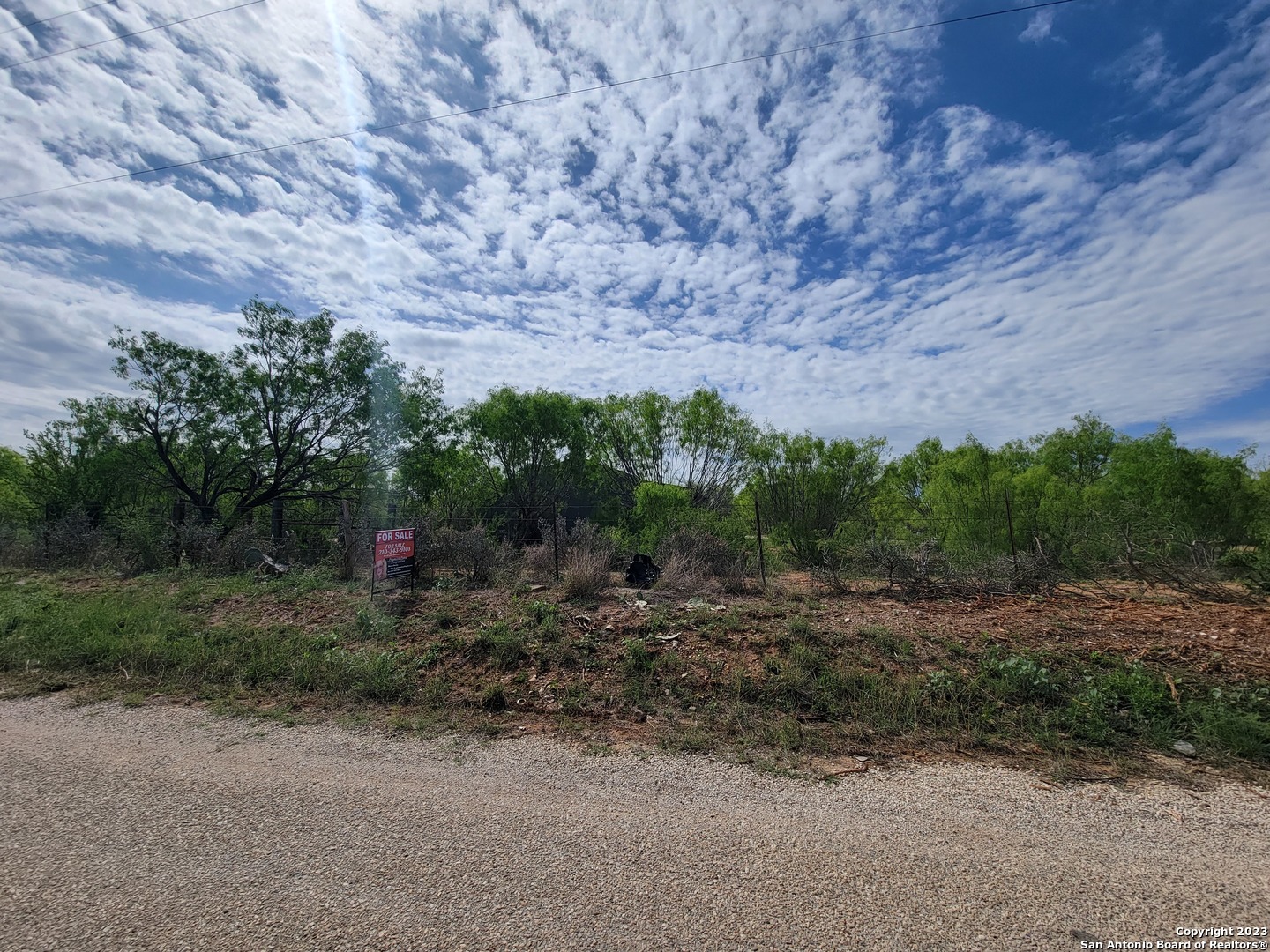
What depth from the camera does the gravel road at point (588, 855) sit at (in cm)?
238

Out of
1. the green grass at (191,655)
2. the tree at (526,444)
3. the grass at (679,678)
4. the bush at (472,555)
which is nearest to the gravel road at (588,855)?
the grass at (679,678)

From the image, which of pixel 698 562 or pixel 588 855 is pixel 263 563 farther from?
pixel 588 855

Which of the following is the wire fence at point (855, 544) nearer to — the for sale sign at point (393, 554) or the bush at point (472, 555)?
the bush at point (472, 555)

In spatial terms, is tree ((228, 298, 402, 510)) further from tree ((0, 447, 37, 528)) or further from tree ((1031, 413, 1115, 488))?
tree ((1031, 413, 1115, 488))

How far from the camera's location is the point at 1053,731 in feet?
15.1

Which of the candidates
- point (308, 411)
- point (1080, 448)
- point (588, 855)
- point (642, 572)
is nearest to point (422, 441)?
point (308, 411)

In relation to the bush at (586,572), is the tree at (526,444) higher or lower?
higher

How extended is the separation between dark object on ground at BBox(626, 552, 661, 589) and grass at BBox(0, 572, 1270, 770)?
2882 millimetres

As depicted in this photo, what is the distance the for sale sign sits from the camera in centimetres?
891

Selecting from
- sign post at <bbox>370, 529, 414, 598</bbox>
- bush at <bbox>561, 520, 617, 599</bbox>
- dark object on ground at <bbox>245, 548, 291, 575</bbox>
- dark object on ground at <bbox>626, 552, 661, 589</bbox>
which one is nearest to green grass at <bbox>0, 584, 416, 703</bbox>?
sign post at <bbox>370, 529, 414, 598</bbox>

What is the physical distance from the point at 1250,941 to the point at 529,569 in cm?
1016

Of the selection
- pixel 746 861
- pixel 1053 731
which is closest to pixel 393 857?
pixel 746 861

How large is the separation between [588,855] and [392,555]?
7321 millimetres

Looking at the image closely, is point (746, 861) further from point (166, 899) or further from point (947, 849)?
point (166, 899)
